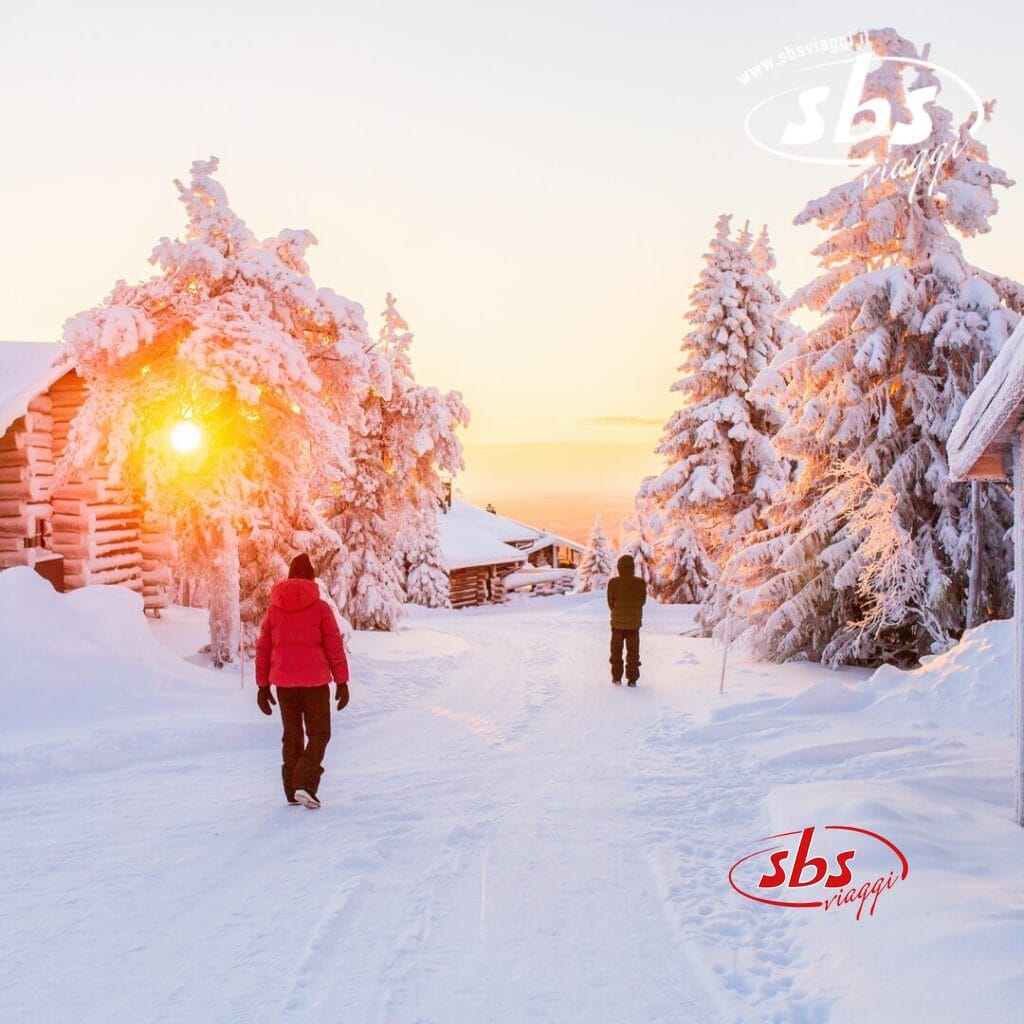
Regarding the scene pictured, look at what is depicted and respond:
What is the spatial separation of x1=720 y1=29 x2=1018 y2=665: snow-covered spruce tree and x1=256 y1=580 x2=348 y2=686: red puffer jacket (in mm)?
8070

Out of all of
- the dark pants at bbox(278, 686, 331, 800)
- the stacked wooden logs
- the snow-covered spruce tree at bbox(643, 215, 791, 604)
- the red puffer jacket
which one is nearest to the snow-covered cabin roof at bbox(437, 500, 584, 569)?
the snow-covered spruce tree at bbox(643, 215, 791, 604)

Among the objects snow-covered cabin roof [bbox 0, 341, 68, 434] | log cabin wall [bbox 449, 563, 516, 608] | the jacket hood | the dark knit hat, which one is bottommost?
log cabin wall [bbox 449, 563, 516, 608]

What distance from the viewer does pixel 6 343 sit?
60.8 ft

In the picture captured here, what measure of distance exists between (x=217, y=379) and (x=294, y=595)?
6418mm

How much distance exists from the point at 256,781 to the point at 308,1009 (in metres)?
4.40

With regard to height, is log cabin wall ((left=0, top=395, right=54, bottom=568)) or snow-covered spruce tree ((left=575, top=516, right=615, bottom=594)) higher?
log cabin wall ((left=0, top=395, right=54, bottom=568))

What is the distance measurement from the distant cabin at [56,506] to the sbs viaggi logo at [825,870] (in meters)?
12.2

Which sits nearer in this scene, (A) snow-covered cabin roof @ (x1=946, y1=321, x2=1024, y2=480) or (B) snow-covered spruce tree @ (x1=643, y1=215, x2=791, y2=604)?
(A) snow-covered cabin roof @ (x1=946, y1=321, x2=1024, y2=480)

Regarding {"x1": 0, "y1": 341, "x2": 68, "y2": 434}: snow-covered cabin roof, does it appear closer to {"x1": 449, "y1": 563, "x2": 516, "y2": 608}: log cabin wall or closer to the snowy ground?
the snowy ground

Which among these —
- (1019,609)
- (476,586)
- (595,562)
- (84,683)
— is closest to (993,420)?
(1019,609)

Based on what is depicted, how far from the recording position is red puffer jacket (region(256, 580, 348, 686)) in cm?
731

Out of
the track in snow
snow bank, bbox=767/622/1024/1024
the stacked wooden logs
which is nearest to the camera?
snow bank, bbox=767/622/1024/1024

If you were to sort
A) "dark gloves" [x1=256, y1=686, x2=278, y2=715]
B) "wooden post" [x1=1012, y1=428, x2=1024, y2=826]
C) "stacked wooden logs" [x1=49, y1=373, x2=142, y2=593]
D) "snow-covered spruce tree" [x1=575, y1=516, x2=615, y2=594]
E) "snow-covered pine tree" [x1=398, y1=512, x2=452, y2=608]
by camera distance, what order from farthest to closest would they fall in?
"snow-covered spruce tree" [x1=575, y1=516, x2=615, y2=594] → "snow-covered pine tree" [x1=398, y1=512, x2=452, y2=608] → "stacked wooden logs" [x1=49, y1=373, x2=142, y2=593] → "dark gloves" [x1=256, y1=686, x2=278, y2=715] → "wooden post" [x1=1012, y1=428, x2=1024, y2=826]

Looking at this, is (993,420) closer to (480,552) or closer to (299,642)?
(299,642)
